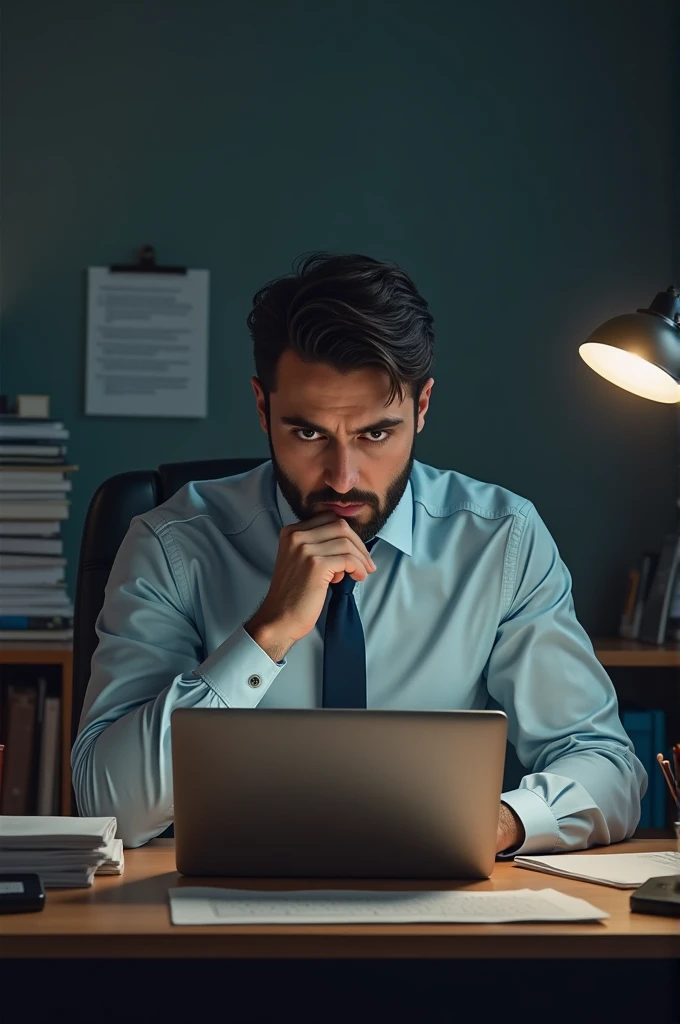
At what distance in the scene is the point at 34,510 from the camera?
2.70 metres

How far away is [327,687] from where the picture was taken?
144 centimetres

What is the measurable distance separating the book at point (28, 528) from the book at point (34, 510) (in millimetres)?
15

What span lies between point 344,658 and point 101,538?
43 centimetres

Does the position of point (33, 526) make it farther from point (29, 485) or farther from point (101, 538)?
point (101, 538)

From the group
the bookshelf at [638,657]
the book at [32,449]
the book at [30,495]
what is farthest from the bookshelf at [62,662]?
the bookshelf at [638,657]

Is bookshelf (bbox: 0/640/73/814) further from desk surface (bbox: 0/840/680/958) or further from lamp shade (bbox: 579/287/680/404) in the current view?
desk surface (bbox: 0/840/680/958)

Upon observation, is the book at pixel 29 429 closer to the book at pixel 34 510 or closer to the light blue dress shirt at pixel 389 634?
the book at pixel 34 510

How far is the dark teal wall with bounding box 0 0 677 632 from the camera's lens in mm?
2932

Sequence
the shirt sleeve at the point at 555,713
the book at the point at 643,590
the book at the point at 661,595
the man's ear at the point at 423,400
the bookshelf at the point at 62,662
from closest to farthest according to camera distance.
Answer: the shirt sleeve at the point at 555,713
the man's ear at the point at 423,400
the bookshelf at the point at 62,662
the book at the point at 661,595
the book at the point at 643,590

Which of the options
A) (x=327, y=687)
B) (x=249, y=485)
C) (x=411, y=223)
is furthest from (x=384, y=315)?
(x=411, y=223)

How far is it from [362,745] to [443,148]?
2.34 m

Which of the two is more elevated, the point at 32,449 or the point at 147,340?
the point at 147,340

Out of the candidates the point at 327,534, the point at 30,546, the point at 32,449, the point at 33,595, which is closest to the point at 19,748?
the point at 33,595

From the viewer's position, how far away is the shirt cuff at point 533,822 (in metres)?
1.17
